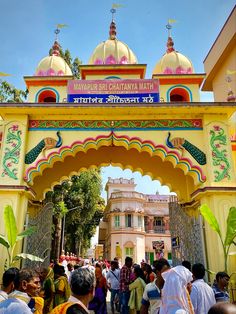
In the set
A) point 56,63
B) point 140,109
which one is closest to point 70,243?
point 56,63

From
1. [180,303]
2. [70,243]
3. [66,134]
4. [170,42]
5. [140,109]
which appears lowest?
[180,303]

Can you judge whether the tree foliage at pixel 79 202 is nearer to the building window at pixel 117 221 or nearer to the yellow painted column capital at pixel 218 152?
the yellow painted column capital at pixel 218 152

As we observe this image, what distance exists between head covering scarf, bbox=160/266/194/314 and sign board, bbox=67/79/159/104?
6.61 meters

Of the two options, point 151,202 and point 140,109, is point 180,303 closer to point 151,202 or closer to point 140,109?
point 140,109

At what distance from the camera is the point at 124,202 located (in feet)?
113

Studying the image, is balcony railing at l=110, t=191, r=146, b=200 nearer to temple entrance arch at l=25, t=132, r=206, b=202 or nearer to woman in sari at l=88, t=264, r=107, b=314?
temple entrance arch at l=25, t=132, r=206, b=202

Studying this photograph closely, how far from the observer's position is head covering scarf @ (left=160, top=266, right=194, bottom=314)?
288 centimetres

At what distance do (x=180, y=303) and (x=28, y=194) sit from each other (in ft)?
20.5

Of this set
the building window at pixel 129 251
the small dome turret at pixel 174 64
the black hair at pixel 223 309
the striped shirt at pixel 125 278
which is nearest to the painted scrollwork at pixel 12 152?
the striped shirt at pixel 125 278

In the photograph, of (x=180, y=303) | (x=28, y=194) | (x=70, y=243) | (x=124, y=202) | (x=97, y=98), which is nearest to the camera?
(x=180, y=303)

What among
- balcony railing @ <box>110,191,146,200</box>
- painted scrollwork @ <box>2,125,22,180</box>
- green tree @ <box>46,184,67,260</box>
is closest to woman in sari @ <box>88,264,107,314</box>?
painted scrollwork @ <box>2,125,22,180</box>

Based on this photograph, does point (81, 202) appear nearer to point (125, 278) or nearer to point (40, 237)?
point (40, 237)

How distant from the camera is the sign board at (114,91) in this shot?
9.04m

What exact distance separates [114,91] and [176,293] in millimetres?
7087
